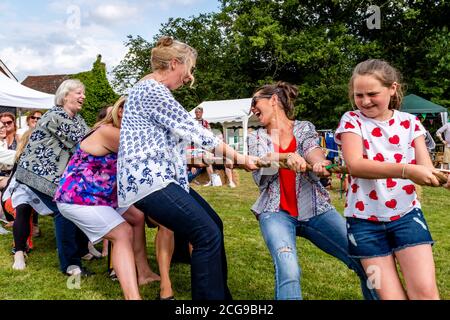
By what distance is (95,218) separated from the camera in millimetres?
3748

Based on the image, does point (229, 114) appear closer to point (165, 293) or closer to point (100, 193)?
point (165, 293)

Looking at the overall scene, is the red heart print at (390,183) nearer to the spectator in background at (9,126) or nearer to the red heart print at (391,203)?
the red heart print at (391,203)

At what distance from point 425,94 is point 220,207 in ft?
77.7

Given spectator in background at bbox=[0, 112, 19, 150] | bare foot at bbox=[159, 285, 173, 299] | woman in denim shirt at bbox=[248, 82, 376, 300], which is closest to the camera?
woman in denim shirt at bbox=[248, 82, 376, 300]

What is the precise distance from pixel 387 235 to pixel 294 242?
2.14 feet

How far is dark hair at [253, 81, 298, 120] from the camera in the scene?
354cm

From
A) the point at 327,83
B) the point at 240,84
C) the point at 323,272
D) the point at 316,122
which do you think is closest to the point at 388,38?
the point at 327,83

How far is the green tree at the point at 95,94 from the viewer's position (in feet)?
103

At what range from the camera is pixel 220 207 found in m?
9.48

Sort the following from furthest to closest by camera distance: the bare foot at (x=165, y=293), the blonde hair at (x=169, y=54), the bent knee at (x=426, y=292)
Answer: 1. the bare foot at (x=165, y=293)
2. the blonde hair at (x=169, y=54)
3. the bent knee at (x=426, y=292)

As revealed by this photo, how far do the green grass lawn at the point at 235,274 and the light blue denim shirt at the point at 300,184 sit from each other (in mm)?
1314

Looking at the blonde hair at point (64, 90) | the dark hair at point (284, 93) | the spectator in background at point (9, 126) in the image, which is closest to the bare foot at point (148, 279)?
the blonde hair at point (64, 90)

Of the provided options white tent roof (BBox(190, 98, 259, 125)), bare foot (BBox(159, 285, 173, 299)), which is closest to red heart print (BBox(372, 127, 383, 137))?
bare foot (BBox(159, 285, 173, 299))

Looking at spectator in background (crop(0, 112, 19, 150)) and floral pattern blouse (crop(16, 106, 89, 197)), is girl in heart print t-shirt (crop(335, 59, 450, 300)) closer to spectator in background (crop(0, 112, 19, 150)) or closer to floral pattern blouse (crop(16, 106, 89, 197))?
floral pattern blouse (crop(16, 106, 89, 197))
